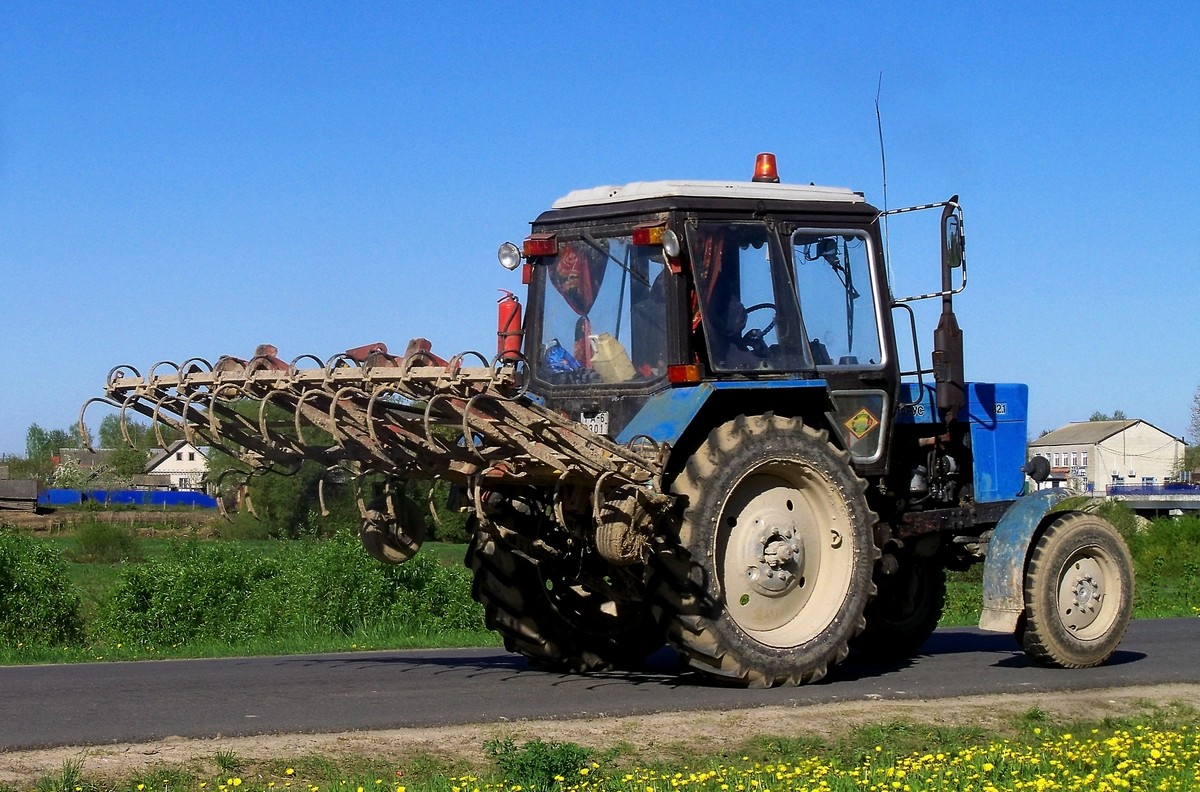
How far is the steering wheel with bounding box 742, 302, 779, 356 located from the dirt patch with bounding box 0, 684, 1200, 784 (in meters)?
2.39

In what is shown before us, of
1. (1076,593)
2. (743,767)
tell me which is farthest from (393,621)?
(743,767)

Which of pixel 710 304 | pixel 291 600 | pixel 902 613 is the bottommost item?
pixel 291 600

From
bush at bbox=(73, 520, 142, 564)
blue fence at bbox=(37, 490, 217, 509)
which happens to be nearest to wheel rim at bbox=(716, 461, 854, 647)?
bush at bbox=(73, 520, 142, 564)

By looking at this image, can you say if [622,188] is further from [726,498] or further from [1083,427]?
[1083,427]

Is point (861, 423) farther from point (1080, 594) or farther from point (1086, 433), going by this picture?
point (1086, 433)

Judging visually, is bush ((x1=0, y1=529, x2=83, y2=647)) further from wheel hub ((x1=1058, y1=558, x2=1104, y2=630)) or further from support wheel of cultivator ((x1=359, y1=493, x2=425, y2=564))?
wheel hub ((x1=1058, y1=558, x2=1104, y2=630))

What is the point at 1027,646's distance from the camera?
10211 mm

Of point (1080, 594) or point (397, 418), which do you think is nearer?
point (397, 418)

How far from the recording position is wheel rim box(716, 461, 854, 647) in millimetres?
9148

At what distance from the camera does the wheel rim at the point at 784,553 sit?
30.0 ft

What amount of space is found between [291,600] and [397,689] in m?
9.75

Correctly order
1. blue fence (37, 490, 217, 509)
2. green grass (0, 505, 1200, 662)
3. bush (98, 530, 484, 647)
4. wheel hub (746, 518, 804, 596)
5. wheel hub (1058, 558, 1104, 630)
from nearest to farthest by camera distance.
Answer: wheel hub (746, 518, 804, 596), wheel hub (1058, 558, 1104, 630), green grass (0, 505, 1200, 662), bush (98, 530, 484, 647), blue fence (37, 490, 217, 509)

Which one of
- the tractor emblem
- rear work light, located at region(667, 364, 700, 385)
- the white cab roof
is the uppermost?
the white cab roof

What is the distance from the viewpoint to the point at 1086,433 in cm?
11731
